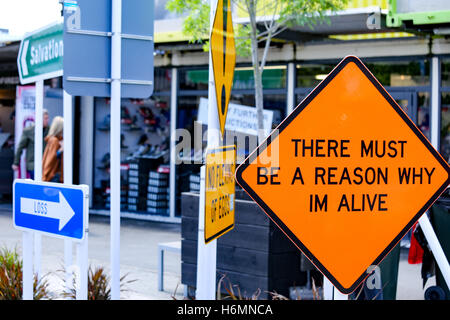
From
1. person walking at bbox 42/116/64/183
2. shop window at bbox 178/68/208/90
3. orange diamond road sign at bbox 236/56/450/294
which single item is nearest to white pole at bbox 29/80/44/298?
orange diamond road sign at bbox 236/56/450/294

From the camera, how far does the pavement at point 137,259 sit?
8.07 m

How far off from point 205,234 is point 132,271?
5.17 m

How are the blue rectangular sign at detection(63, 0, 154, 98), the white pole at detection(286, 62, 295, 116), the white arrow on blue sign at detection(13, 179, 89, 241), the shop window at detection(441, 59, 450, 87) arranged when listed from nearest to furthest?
the white arrow on blue sign at detection(13, 179, 89, 241), the blue rectangular sign at detection(63, 0, 154, 98), the shop window at detection(441, 59, 450, 87), the white pole at detection(286, 62, 295, 116)

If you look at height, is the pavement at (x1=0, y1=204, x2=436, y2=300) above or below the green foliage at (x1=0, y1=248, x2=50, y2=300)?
below

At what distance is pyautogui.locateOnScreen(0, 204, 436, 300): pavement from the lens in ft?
26.5

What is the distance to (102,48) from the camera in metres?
5.55

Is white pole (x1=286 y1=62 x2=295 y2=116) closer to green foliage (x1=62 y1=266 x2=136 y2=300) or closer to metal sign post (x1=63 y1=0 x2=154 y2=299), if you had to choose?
green foliage (x1=62 y1=266 x2=136 y2=300)

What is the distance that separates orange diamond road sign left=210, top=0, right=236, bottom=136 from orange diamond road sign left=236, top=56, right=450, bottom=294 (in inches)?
31.5

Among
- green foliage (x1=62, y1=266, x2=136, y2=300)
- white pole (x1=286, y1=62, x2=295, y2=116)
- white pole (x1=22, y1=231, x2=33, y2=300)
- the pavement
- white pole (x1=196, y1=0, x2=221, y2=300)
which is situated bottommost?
the pavement

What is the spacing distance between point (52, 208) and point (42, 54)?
222 centimetres

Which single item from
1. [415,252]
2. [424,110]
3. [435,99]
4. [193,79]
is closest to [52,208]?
[415,252]

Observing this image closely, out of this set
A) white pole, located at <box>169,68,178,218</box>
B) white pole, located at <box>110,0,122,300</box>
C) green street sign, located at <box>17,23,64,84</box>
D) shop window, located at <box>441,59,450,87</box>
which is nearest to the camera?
white pole, located at <box>110,0,122,300</box>

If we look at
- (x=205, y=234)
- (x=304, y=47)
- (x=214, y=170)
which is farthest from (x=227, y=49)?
(x=304, y=47)

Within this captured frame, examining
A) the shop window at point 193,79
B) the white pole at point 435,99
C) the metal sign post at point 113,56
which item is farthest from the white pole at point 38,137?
the shop window at point 193,79
